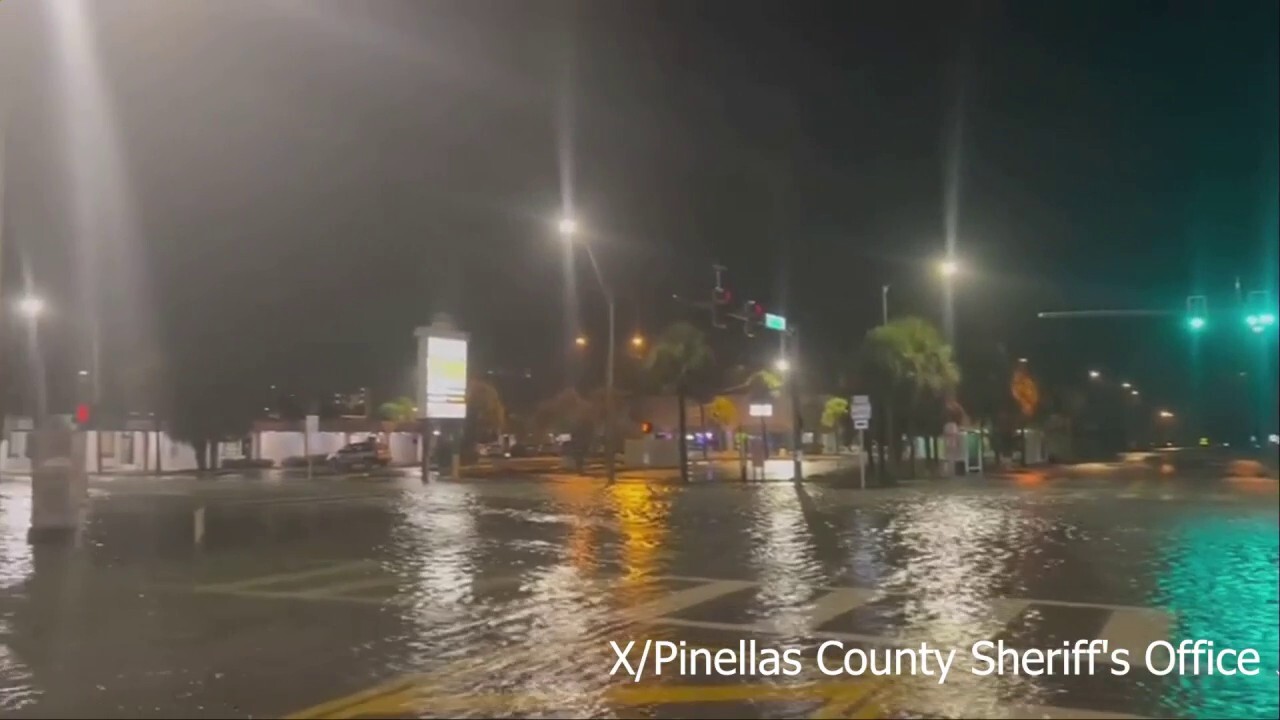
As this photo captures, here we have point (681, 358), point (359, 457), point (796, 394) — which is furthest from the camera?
point (359, 457)

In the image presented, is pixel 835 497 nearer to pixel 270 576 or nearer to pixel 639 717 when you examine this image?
pixel 270 576

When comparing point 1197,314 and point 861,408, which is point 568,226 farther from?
point 1197,314

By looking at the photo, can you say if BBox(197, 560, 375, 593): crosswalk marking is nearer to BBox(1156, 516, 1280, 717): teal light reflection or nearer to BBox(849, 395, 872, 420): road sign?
BBox(1156, 516, 1280, 717): teal light reflection

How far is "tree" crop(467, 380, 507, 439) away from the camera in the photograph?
64.6 metres

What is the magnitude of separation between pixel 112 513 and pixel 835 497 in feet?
55.1

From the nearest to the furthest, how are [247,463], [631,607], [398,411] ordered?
[631,607] → [247,463] → [398,411]

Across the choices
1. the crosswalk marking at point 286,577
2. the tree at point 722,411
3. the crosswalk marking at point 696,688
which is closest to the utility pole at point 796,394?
the crosswalk marking at point 286,577

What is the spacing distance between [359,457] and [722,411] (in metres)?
23.9

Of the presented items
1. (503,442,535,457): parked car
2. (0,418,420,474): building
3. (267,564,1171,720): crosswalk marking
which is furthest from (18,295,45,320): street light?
(267,564,1171,720): crosswalk marking

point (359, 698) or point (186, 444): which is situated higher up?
point (186, 444)

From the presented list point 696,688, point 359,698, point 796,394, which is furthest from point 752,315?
point 359,698

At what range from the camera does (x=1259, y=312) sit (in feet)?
29.7

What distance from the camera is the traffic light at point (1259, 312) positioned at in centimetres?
884

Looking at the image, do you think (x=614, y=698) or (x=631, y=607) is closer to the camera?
(x=614, y=698)
